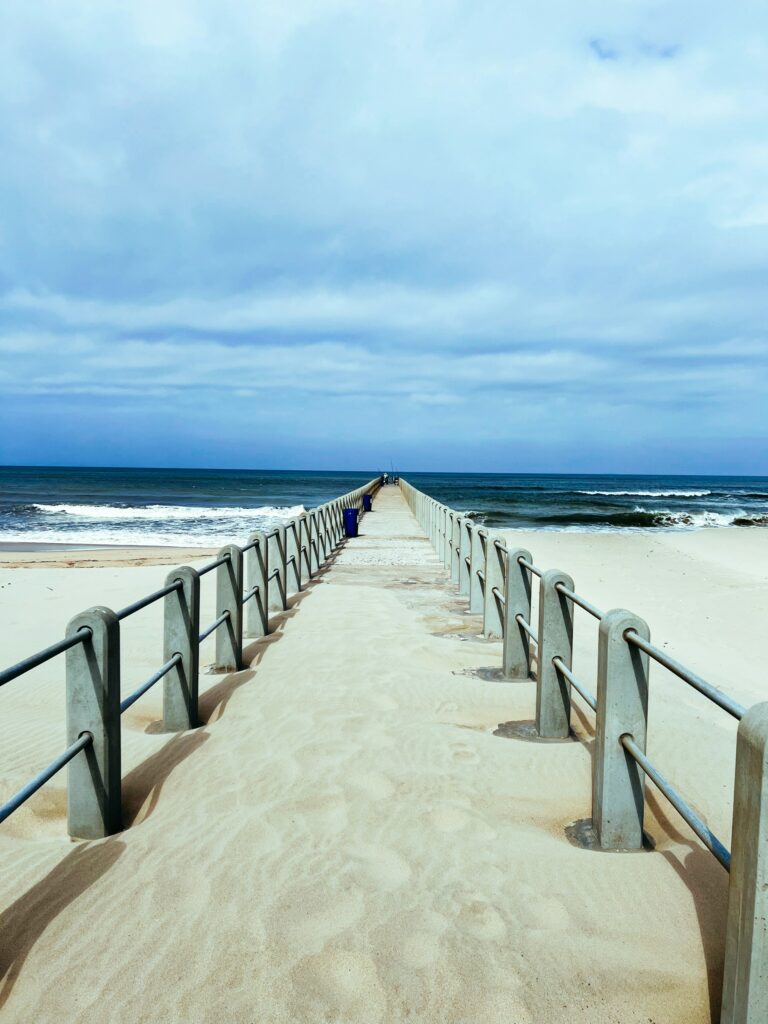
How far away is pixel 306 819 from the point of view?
3713 millimetres

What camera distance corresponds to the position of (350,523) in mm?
20578

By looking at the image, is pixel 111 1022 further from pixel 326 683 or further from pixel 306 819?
pixel 326 683

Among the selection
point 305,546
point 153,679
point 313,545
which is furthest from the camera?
point 313,545

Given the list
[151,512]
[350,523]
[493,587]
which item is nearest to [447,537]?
[493,587]

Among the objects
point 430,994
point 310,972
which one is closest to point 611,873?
point 430,994

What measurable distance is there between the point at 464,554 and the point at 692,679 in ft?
26.4

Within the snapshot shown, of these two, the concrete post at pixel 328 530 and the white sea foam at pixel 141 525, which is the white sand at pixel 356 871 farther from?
the white sea foam at pixel 141 525

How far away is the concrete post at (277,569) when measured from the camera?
9.37 metres

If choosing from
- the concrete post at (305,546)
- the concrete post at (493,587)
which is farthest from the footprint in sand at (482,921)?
the concrete post at (305,546)

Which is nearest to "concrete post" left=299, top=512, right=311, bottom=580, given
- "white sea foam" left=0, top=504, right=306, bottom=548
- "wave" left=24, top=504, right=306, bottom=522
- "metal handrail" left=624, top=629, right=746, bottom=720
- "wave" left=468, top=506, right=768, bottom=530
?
"white sea foam" left=0, top=504, right=306, bottom=548

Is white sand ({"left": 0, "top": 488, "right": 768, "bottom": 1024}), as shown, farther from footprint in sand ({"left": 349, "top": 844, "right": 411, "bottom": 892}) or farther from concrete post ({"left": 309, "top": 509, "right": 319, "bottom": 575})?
concrete post ({"left": 309, "top": 509, "right": 319, "bottom": 575})

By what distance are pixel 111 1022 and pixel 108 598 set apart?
10.7 metres

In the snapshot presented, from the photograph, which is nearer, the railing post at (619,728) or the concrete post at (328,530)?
the railing post at (619,728)

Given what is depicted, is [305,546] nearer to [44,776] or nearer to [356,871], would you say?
[356,871]
